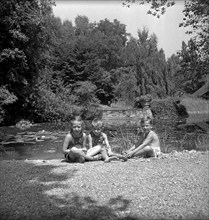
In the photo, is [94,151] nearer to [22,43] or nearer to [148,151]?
[148,151]

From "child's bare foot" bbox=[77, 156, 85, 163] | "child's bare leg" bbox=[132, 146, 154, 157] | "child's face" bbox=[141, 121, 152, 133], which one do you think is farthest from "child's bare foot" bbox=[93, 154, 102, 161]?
"child's face" bbox=[141, 121, 152, 133]

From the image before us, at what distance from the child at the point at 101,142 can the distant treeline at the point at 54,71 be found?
12.0m

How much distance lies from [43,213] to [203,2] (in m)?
12.4

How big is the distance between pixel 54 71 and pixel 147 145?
28230mm

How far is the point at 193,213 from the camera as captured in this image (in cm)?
340

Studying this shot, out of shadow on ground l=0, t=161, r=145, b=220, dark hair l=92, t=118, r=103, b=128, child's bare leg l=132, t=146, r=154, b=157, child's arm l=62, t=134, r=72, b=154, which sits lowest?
shadow on ground l=0, t=161, r=145, b=220

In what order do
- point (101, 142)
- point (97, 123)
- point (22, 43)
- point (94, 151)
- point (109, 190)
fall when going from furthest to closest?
point (22, 43), point (101, 142), point (97, 123), point (94, 151), point (109, 190)

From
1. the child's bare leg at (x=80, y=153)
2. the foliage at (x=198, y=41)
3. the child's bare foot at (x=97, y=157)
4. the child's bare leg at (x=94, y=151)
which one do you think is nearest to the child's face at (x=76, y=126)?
the child's bare leg at (x=80, y=153)

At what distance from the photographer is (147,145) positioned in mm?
6836

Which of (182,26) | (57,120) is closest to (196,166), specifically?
(182,26)

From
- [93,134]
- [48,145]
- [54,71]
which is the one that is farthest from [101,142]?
[54,71]

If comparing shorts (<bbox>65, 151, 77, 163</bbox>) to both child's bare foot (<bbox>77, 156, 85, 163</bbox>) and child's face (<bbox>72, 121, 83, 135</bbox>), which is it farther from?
child's face (<bbox>72, 121, 83, 135</bbox>)

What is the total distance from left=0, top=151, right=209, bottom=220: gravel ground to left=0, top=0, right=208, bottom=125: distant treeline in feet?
43.2

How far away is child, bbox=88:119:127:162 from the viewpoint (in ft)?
21.4
